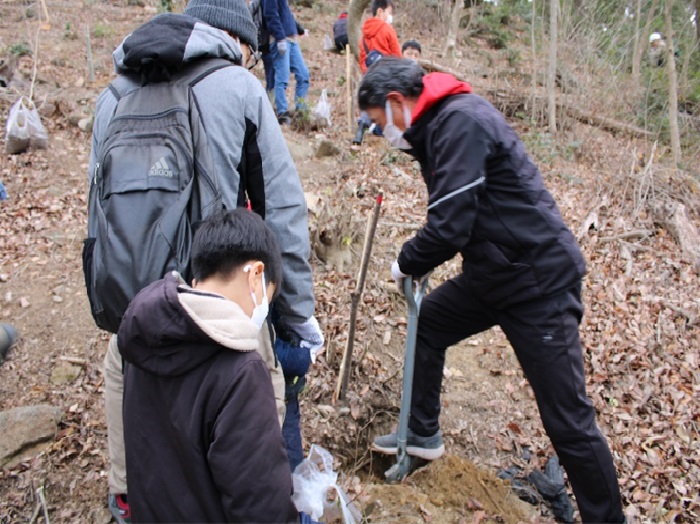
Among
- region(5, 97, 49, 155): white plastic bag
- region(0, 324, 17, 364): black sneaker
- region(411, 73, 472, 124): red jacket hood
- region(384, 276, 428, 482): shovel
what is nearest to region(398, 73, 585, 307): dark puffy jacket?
region(411, 73, 472, 124): red jacket hood

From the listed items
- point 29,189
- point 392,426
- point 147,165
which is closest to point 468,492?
point 392,426

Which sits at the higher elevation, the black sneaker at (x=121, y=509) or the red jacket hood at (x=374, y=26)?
the red jacket hood at (x=374, y=26)

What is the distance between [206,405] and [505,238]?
5.21 feet

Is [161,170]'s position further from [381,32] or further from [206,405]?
[381,32]

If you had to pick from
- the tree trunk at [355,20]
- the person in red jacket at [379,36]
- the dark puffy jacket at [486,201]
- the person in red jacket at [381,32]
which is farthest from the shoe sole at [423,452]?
the tree trunk at [355,20]

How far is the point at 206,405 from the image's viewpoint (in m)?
1.42

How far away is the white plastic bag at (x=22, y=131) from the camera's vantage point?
6084 mm

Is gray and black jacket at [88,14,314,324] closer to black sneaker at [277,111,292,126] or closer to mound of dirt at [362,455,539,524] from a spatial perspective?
mound of dirt at [362,455,539,524]

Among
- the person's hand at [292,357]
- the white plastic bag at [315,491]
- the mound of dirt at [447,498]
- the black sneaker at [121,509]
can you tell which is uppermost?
the person's hand at [292,357]

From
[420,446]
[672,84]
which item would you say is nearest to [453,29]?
[672,84]

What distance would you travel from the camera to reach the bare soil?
9.75ft

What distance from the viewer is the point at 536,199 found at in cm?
245

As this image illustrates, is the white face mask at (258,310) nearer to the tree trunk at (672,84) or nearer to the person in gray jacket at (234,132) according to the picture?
the person in gray jacket at (234,132)

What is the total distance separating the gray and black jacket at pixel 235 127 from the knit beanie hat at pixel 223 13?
0.70 feet
